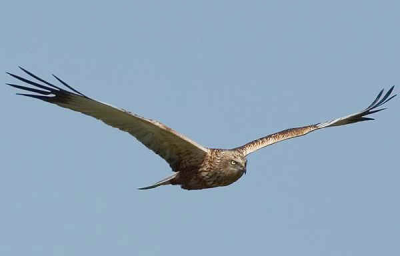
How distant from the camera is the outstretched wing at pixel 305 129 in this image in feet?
55.5

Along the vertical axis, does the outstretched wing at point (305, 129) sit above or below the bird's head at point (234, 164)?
above

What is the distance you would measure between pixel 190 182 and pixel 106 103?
226cm

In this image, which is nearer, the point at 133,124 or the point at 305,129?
the point at 133,124

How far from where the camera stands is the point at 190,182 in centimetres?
1606

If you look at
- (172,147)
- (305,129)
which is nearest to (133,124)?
(172,147)

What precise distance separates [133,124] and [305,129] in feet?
12.1

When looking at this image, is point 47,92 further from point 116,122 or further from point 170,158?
point 170,158

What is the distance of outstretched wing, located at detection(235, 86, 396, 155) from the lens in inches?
666

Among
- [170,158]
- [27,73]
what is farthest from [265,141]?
[27,73]

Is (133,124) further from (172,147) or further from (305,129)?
(305,129)

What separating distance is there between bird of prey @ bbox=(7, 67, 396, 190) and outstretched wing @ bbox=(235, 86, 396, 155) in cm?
4

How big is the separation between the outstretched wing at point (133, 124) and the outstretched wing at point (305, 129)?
3.84 ft

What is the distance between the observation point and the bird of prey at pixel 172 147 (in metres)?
14.8

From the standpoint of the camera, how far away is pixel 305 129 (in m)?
17.8
